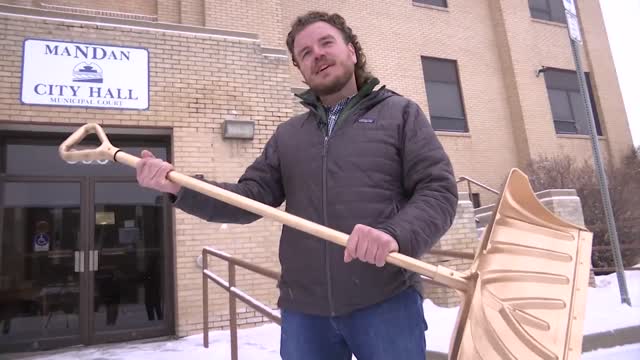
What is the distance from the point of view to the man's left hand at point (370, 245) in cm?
141

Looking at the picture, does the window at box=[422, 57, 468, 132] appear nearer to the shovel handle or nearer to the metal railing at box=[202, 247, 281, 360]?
the metal railing at box=[202, 247, 281, 360]

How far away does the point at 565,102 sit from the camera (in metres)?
14.1

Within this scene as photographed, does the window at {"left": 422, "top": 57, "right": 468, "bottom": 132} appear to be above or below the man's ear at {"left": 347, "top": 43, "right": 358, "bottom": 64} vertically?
above

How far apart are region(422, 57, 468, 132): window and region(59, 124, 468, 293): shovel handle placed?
11.1 meters

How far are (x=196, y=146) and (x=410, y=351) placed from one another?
5406 mm

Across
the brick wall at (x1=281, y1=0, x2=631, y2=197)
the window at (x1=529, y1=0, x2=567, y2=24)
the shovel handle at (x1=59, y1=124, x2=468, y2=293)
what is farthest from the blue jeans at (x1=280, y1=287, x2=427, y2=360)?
the window at (x1=529, y1=0, x2=567, y2=24)

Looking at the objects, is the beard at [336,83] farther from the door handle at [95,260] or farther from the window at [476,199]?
the window at [476,199]

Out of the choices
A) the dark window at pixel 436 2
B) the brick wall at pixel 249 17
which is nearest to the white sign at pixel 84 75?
the brick wall at pixel 249 17

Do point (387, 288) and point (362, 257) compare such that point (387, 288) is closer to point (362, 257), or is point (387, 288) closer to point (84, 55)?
point (362, 257)

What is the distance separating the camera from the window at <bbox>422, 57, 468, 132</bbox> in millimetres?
12516

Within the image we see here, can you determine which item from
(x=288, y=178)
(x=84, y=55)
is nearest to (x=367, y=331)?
(x=288, y=178)

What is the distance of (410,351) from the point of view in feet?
5.01

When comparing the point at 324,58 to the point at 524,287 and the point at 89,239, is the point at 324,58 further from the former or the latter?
the point at 89,239

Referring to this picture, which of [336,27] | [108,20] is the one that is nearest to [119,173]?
[108,20]
